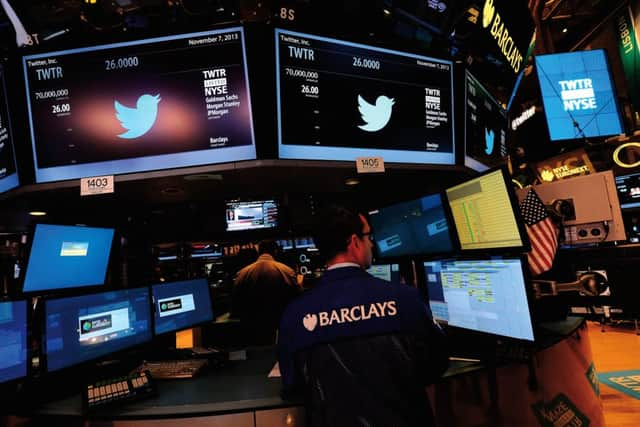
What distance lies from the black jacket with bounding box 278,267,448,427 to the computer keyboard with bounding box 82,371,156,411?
0.68 metres

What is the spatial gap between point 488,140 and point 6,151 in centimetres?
304

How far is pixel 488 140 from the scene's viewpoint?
2.62 m

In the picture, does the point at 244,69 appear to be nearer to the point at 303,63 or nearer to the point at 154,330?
the point at 303,63

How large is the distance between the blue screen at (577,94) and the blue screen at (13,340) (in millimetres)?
7066

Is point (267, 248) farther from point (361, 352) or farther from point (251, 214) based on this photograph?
point (361, 352)

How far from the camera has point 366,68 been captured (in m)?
1.94

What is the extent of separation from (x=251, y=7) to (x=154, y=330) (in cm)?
186

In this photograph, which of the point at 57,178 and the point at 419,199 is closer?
the point at 57,178

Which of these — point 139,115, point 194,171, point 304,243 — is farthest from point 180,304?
point 304,243

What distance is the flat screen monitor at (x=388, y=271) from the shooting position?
8.11ft

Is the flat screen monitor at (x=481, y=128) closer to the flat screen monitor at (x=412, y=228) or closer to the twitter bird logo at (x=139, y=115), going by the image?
the flat screen monitor at (x=412, y=228)

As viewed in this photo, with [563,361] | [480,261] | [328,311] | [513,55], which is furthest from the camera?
[513,55]

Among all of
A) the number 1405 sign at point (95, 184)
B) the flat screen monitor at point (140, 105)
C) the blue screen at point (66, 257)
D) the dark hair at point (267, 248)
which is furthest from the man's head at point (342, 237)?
the dark hair at point (267, 248)

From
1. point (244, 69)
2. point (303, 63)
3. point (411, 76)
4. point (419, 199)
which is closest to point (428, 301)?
point (419, 199)
